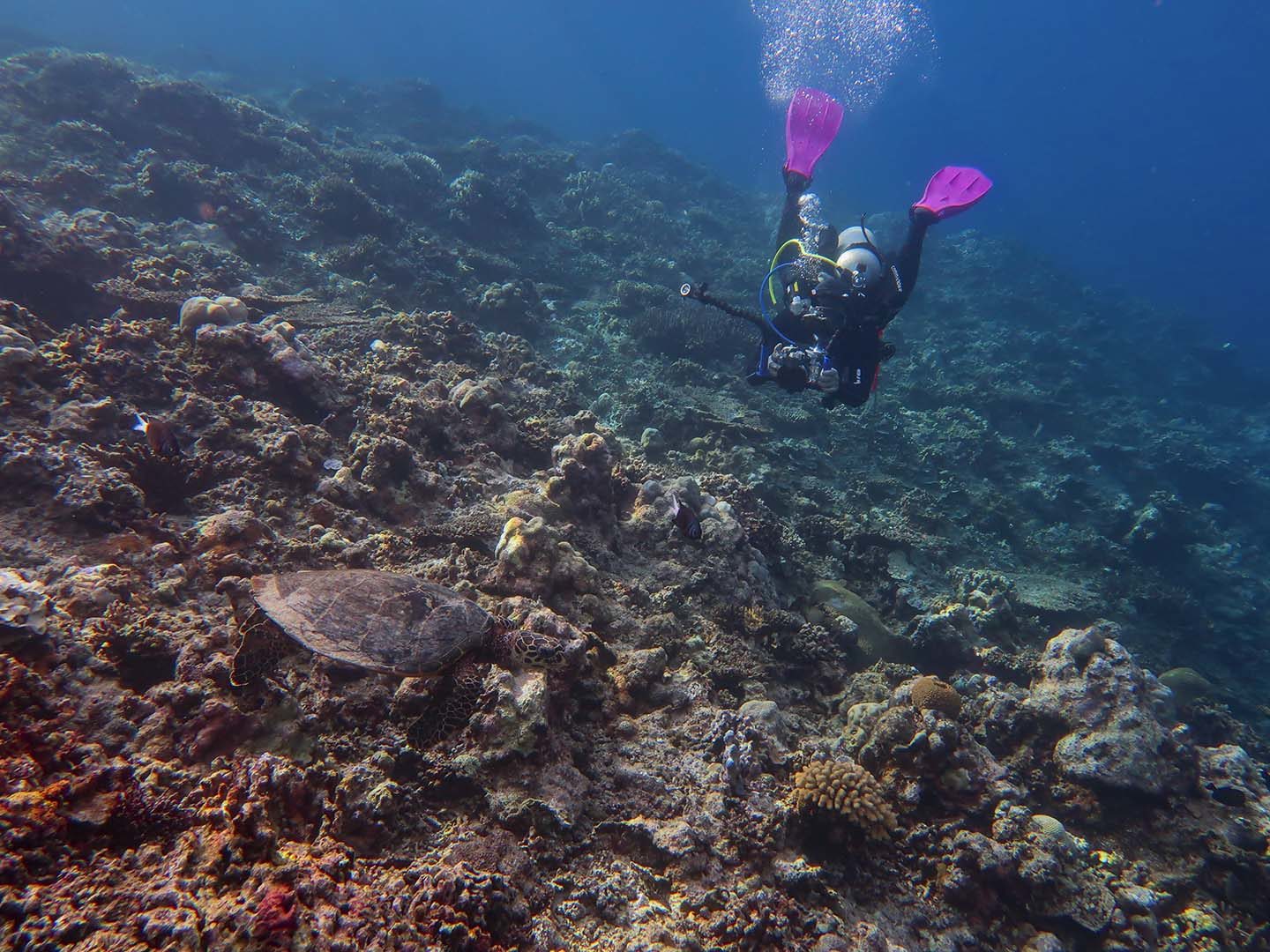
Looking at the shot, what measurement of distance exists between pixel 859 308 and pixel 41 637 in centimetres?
780

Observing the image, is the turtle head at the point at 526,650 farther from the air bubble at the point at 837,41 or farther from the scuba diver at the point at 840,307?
the air bubble at the point at 837,41

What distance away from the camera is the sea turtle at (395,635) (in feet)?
11.3

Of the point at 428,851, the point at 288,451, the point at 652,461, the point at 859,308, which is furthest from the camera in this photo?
the point at 652,461

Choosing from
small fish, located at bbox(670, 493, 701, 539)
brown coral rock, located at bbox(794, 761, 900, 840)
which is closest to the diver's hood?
small fish, located at bbox(670, 493, 701, 539)

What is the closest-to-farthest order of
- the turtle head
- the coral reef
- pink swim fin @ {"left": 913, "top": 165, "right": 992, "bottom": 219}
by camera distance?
the coral reef, the turtle head, pink swim fin @ {"left": 913, "top": 165, "right": 992, "bottom": 219}

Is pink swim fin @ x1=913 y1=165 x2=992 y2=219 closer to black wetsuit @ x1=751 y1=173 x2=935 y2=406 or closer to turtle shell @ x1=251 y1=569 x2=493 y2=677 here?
black wetsuit @ x1=751 y1=173 x2=935 y2=406

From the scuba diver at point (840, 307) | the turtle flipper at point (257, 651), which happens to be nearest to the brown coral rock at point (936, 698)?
the scuba diver at point (840, 307)

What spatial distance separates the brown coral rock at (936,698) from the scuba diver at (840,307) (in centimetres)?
314

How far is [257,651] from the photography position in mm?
3578

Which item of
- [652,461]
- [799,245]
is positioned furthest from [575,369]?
[799,245]

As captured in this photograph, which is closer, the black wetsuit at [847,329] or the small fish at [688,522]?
the small fish at [688,522]

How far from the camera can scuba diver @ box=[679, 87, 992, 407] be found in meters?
6.44

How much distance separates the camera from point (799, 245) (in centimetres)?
741

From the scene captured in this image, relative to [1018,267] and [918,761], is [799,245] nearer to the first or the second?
[918,761]
